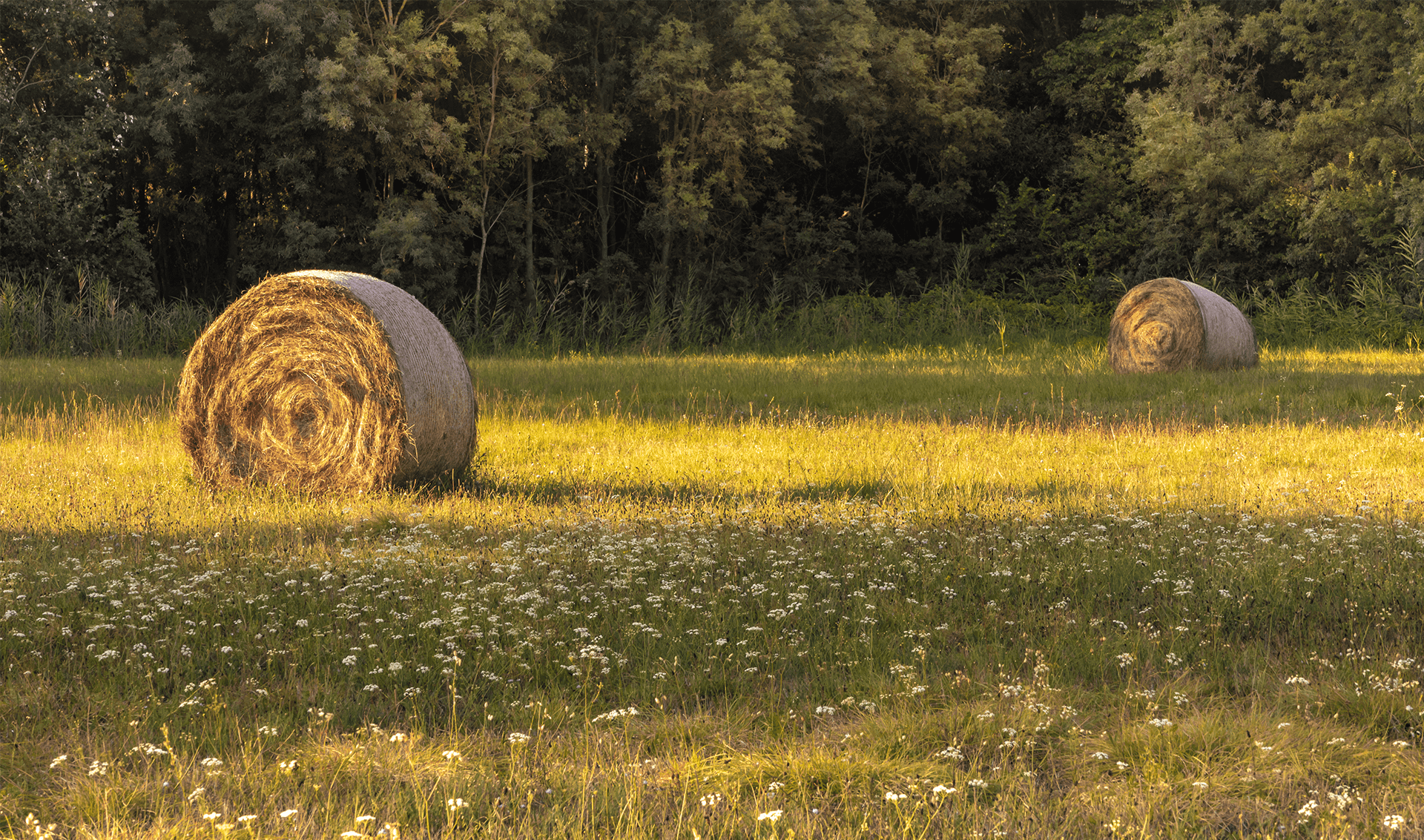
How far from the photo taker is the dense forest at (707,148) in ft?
86.8

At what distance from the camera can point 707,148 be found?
31.7m

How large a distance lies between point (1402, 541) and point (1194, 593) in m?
1.90

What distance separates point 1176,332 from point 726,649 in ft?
55.9

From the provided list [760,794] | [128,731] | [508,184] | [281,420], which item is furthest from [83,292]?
[760,794]

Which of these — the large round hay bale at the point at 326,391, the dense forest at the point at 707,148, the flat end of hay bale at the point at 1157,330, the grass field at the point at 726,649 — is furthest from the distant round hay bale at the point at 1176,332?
the large round hay bale at the point at 326,391

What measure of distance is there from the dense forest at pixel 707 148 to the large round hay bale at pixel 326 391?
1637 centimetres

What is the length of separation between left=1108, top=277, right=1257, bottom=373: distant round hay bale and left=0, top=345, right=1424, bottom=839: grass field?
9608 mm

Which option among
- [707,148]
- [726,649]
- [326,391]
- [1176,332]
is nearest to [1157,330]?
[1176,332]

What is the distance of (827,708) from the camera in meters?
4.38

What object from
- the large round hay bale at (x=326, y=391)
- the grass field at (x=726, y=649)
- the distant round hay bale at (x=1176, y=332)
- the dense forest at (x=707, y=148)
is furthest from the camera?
the dense forest at (x=707, y=148)

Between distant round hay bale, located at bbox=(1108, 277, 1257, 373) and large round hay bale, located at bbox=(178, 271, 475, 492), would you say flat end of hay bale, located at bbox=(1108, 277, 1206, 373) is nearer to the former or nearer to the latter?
distant round hay bale, located at bbox=(1108, 277, 1257, 373)

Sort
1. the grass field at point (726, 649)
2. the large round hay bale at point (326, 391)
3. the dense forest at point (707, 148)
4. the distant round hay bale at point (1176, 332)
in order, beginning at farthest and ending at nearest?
1. the dense forest at point (707, 148)
2. the distant round hay bale at point (1176, 332)
3. the large round hay bale at point (326, 391)
4. the grass field at point (726, 649)

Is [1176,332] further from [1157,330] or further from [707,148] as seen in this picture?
[707,148]

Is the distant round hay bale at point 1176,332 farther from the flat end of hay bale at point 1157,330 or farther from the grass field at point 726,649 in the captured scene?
the grass field at point 726,649
